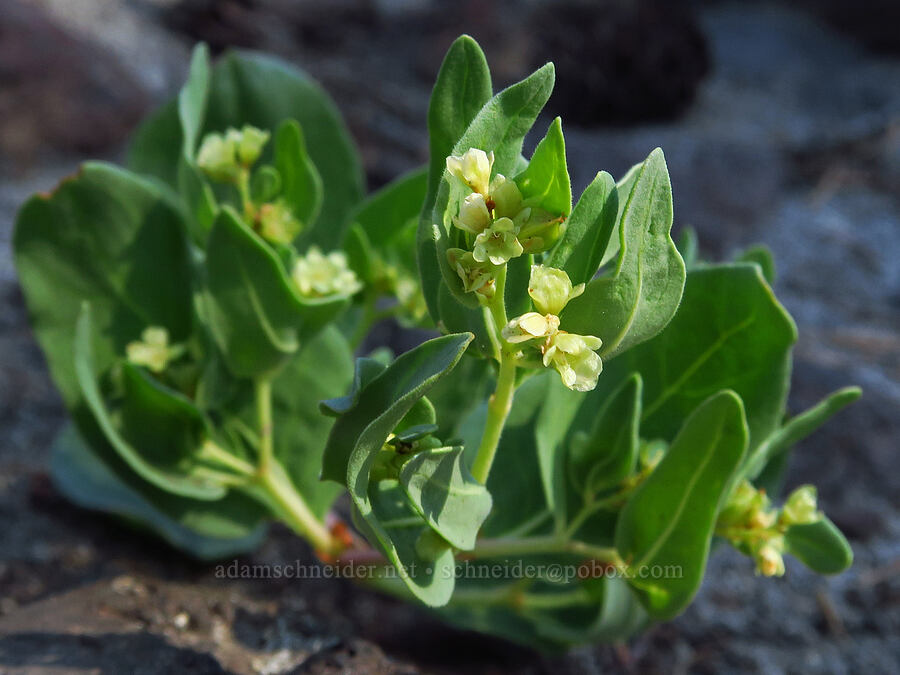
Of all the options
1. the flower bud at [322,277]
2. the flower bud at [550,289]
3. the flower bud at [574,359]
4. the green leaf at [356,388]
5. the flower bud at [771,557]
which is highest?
the flower bud at [550,289]

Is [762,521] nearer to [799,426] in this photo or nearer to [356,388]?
[799,426]

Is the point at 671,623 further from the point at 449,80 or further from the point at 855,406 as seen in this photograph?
the point at 449,80

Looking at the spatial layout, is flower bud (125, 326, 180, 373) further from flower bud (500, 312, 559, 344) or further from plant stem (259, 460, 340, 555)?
flower bud (500, 312, 559, 344)

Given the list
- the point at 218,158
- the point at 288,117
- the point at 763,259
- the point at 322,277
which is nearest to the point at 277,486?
the point at 322,277

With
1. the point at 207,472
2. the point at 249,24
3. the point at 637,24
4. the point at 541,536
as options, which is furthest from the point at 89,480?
the point at 637,24

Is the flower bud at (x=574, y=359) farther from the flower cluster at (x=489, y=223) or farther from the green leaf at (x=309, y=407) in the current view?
the green leaf at (x=309, y=407)

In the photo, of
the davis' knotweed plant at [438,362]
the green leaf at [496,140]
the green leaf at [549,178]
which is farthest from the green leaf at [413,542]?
the green leaf at [549,178]
